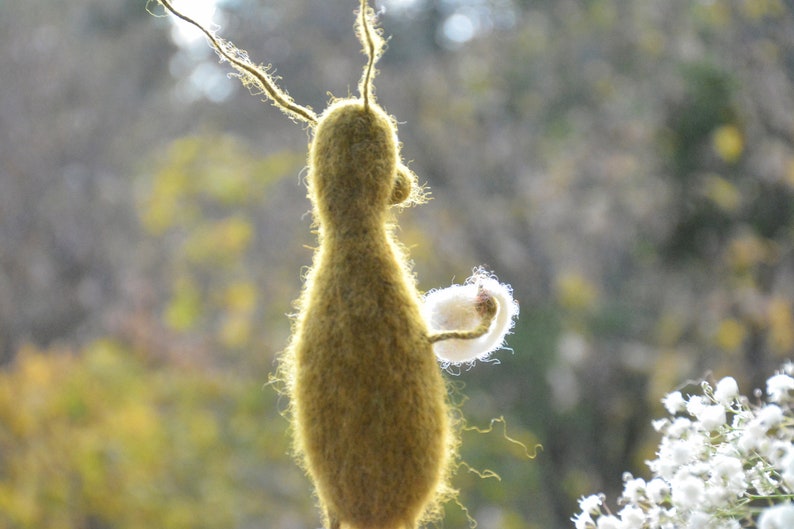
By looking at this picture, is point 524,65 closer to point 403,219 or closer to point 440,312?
point 403,219

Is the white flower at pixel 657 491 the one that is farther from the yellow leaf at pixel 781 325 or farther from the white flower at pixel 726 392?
the yellow leaf at pixel 781 325

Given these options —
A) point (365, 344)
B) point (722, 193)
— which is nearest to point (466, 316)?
point (365, 344)

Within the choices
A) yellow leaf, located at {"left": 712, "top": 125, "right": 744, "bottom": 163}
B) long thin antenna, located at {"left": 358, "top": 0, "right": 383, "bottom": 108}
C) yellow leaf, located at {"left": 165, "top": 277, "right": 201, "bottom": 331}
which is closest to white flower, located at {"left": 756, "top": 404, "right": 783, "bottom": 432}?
long thin antenna, located at {"left": 358, "top": 0, "right": 383, "bottom": 108}

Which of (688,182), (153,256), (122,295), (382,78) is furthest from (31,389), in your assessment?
(688,182)

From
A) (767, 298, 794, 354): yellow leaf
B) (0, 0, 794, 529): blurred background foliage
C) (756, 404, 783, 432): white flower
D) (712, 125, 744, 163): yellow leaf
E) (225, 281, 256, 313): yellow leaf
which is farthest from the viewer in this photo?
(225, 281, 256, 313): yellow leaf

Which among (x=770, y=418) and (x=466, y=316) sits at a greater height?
(x=466, y=316)

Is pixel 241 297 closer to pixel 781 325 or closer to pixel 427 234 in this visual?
pixel 427 234

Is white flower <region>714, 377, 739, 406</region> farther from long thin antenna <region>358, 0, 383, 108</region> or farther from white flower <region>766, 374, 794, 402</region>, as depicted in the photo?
long thin antenna <region>358, 0, 383, 108</region>
